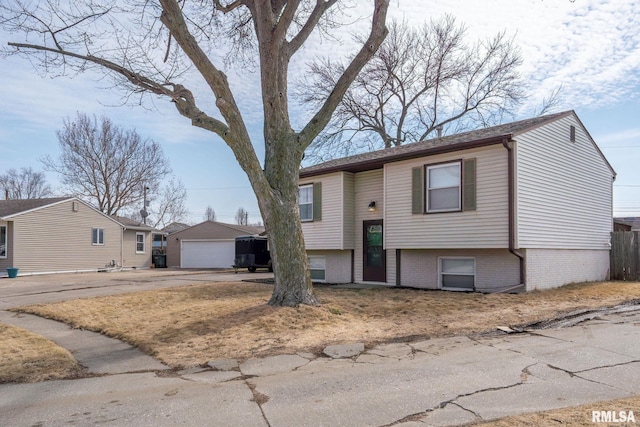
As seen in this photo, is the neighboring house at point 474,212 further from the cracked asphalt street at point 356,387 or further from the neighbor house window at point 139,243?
the neighbor house window at point 139,243

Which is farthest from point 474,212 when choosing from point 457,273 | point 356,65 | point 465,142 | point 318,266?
point 318,266

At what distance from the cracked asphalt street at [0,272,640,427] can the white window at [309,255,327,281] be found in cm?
986

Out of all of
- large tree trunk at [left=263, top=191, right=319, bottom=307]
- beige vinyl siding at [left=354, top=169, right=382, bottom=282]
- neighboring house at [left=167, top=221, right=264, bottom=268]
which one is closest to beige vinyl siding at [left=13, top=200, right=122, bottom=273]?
neighboring house at [left=167, top=221, right=264, bottom=268]

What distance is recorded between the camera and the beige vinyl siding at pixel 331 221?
14.8 m

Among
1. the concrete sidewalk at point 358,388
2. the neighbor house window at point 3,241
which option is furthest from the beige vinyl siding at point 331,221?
the neighbor house window at point 3,241

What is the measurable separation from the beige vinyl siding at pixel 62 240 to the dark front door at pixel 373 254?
18244 mm

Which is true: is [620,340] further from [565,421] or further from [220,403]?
[220,403]

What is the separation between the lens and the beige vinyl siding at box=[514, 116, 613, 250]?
445 inches

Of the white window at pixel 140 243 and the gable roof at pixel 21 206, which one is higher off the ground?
the gable roof at pixel 21 206

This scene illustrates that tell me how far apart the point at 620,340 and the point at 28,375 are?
7.45 metres

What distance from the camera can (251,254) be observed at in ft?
83.1

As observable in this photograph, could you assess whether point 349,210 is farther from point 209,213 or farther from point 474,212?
point 209,213

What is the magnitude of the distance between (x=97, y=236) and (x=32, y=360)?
78.8 ft

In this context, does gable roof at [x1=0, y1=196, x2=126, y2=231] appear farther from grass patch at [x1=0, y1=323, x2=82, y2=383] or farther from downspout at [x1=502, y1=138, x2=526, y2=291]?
downspout at [x1=502, y1=138, x2=526, y2=291]
